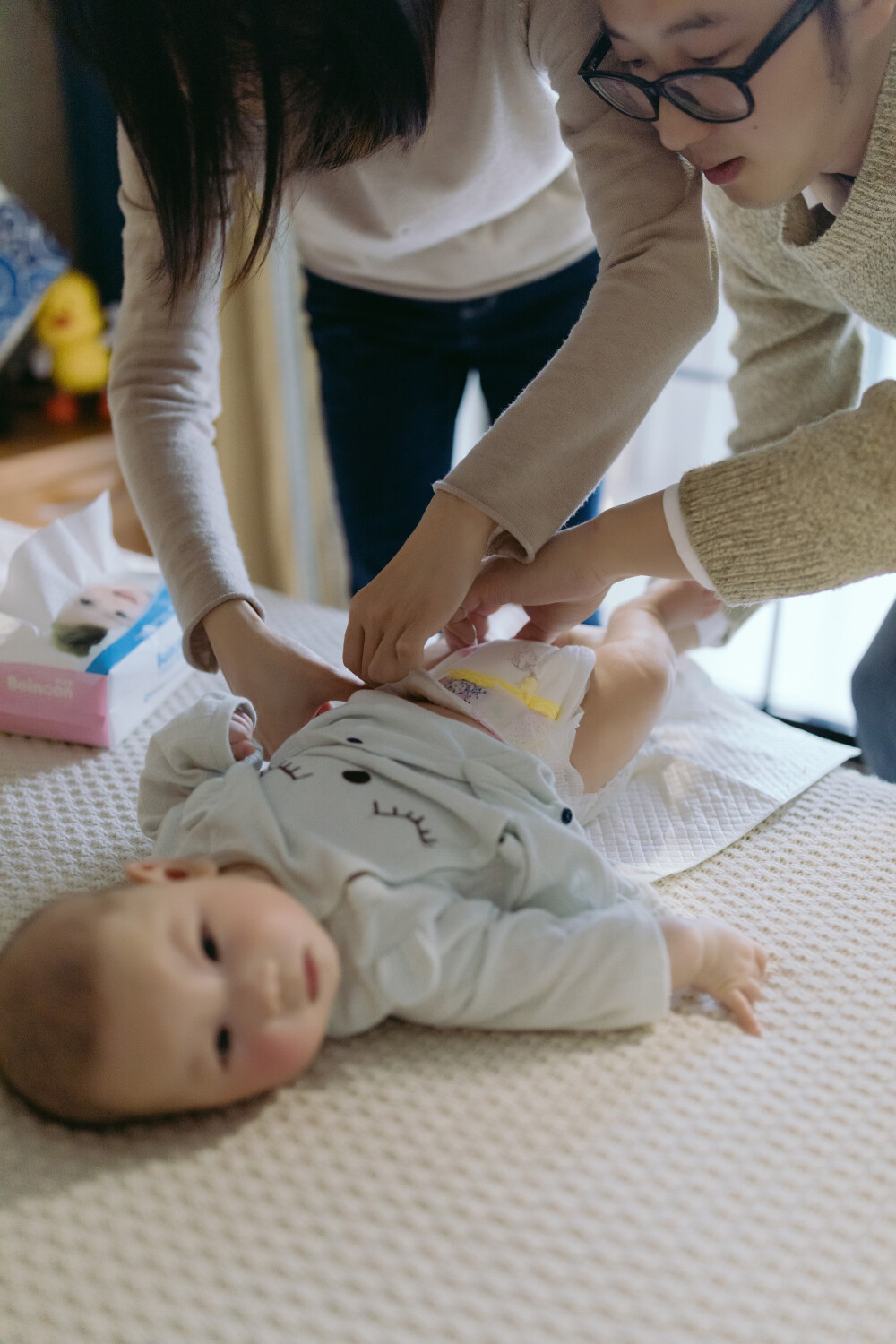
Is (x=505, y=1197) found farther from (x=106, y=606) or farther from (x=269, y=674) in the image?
(x=106, y=606)

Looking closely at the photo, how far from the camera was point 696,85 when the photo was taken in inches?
33.1

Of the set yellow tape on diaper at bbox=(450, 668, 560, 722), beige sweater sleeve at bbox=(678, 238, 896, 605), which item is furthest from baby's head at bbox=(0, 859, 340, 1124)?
beige sweater sleeve at bbox=(678, 238, 896, 605)

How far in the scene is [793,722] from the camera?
7.14 ft

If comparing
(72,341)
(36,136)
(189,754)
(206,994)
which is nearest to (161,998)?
(206,994)

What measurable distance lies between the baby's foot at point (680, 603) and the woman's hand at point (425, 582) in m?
0.46

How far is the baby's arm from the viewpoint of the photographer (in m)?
1.02

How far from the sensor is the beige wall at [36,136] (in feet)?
7.38

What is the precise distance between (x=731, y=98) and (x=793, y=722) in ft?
4.98

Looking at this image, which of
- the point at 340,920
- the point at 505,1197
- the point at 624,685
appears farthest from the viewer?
the point at 624,685

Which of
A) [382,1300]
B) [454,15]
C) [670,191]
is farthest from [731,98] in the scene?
[382,1300]

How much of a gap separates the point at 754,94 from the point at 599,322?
Answer: 20cm

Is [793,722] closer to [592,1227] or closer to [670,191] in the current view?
[670,191]

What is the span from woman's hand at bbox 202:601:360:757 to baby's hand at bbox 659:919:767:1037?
1.36 ft

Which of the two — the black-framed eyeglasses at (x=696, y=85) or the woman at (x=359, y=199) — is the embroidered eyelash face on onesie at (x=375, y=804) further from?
the black-framed eyeglasses at (x=696, y=85)
